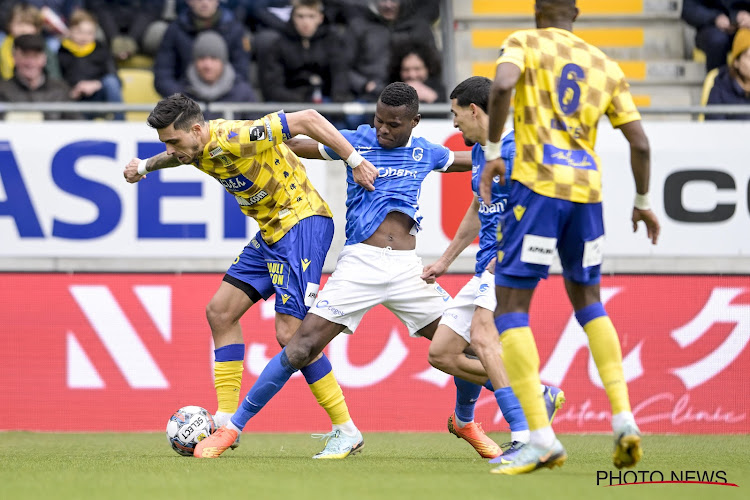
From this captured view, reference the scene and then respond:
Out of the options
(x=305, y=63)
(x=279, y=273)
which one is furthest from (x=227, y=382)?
(x=305, y=63)

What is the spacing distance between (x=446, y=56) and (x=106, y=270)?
4998 millimetres

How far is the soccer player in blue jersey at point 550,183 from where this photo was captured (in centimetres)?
495

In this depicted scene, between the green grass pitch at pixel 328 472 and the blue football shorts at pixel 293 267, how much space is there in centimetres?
95

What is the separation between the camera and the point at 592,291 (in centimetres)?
520

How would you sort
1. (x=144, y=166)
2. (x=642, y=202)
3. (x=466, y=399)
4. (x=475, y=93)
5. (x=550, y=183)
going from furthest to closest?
1. (x=144, y=166)
2. (x=466, y=399)
3. (x=475, y=93)
4. (x=642, y=202)
5. (x=550, y=183)

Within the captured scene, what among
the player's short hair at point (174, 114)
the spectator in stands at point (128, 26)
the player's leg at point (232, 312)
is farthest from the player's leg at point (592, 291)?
the spectator in stands at point (128, 26)

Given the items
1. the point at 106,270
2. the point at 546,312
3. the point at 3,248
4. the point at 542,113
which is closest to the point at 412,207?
the point at 542,113

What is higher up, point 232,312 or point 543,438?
point 232,312

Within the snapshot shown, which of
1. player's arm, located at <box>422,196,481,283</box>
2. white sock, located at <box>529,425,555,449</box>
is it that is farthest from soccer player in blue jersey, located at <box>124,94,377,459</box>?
white sock, located at <box>529,425,555,449</box>

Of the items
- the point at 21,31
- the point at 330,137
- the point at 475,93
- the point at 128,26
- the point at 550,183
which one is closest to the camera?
the point at 550,183

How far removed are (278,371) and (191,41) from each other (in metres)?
6.09

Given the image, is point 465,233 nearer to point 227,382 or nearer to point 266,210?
point 266,210

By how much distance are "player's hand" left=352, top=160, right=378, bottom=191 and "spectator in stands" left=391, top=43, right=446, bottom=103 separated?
4965 mm

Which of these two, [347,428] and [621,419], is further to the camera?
[347,428]
